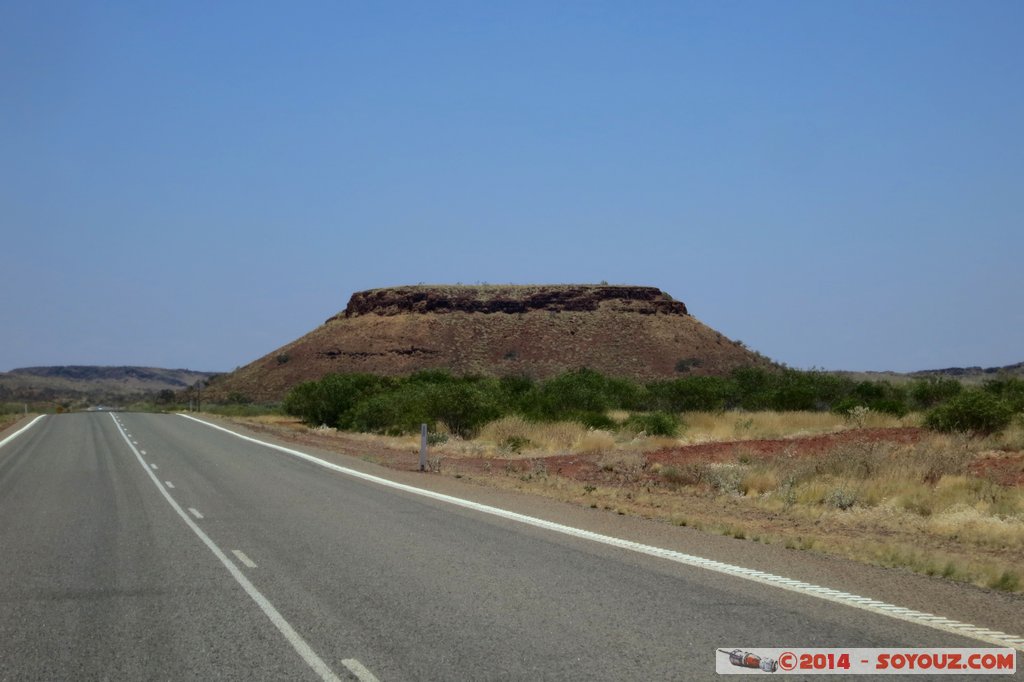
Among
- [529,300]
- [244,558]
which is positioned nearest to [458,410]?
[244,558]

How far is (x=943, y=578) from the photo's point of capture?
10070 millimetres

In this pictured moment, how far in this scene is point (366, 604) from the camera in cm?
866

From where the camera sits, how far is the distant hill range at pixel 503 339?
356 ft

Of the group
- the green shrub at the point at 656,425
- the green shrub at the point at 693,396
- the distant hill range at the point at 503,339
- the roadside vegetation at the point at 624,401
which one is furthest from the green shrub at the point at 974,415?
the distant hill range at the point at 503,339

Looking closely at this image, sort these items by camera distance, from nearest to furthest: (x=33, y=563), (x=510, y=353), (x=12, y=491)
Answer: (x=33, y=563)
(x=12, y=491)
(x=510, y=353)

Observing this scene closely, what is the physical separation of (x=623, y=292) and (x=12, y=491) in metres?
107

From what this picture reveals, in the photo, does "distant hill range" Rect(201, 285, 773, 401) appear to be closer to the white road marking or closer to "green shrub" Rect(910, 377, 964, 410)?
"green shrub" Rect(910, 377, 964, 410)

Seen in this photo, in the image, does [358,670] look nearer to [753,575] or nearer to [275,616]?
[275,616]

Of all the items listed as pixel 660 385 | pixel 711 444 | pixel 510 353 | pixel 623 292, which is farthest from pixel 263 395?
pixel 711 444

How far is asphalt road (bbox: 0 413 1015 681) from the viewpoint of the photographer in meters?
6.86

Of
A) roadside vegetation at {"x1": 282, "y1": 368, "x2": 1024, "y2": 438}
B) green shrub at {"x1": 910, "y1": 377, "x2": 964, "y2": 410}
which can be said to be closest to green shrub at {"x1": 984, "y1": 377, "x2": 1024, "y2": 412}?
roadside vegetation at {"x1": 282, "y1": 368, "x2": 1024, "y2": 438}

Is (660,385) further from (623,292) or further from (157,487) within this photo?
(623,292)

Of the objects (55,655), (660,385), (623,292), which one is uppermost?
(623,292)

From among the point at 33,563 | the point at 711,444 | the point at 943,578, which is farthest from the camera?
the point at 711,444
